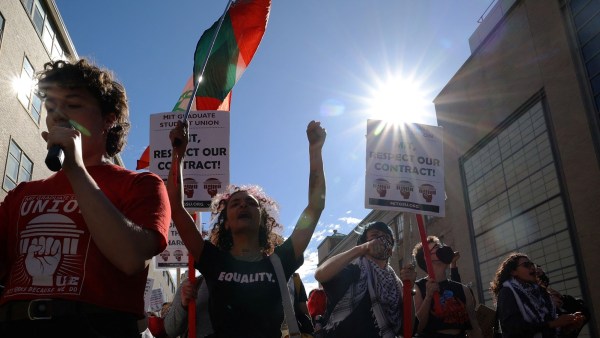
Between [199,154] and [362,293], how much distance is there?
202 cm

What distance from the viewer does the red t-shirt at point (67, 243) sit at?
154 cm

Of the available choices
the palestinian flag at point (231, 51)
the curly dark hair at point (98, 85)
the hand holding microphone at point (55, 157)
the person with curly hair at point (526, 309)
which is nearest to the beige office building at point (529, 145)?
the person with curly hair at point (526, 309)

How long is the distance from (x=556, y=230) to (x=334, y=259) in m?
12.3

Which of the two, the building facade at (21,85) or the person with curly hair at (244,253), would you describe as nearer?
the person with curly hair at (244,253)

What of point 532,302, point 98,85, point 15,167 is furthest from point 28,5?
point 98,85

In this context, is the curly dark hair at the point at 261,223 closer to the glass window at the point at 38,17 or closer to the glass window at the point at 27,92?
the glass window at the point at 27,92

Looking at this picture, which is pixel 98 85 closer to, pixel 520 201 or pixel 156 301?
pixel 156 301

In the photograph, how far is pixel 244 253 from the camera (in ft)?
10.6

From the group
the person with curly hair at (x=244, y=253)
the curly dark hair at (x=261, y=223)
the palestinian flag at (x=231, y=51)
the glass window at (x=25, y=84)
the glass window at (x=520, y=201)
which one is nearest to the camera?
the person with curly hair at (x=244, y=253)

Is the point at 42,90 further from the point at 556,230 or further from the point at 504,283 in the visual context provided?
the point at 556,230

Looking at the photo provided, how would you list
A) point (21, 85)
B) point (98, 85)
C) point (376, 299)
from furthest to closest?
point (21, 85), point (376, 299), point (98, 85)

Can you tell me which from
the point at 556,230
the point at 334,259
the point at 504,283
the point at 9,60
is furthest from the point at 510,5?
the point at 9,60

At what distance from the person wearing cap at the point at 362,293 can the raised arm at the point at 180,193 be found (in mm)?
1338

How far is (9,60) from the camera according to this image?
17.9 m
